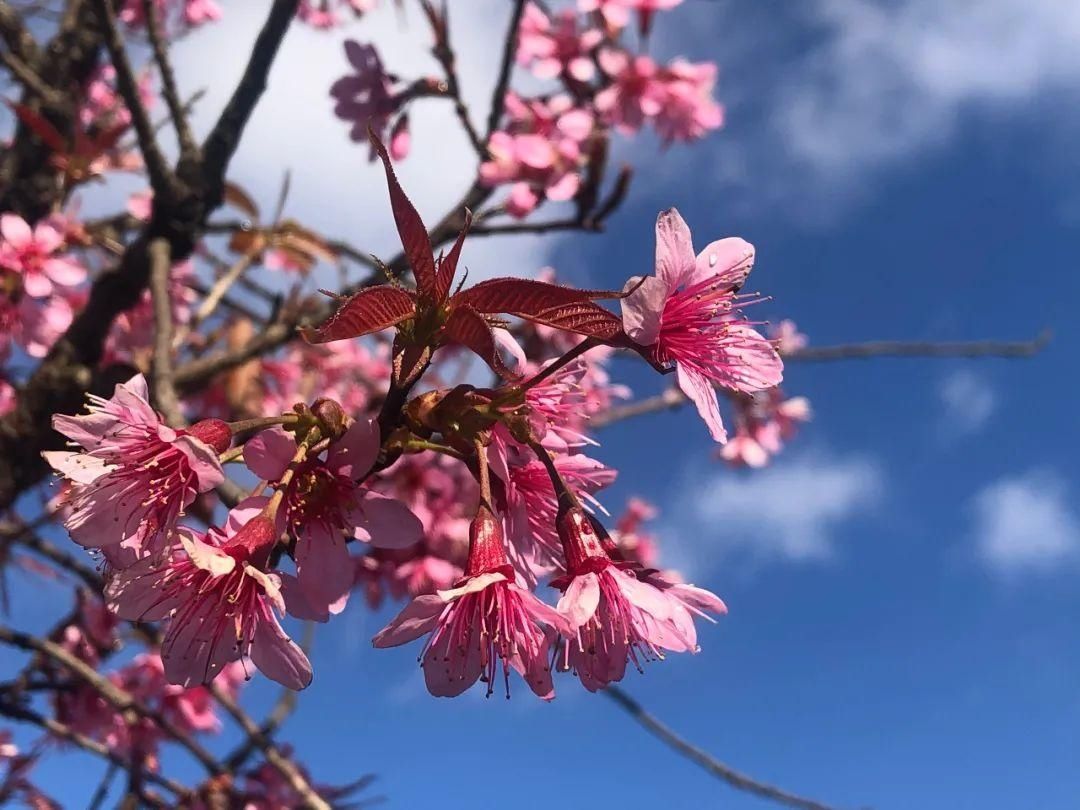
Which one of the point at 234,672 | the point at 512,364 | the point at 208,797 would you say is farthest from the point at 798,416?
the point at 512,364

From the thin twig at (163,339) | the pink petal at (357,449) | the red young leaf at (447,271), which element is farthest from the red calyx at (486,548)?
the thin twig at (163,339)

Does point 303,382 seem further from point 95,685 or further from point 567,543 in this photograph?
point 567,543

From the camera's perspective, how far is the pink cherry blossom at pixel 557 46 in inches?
124

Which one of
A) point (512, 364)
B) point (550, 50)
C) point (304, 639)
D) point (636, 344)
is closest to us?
point (636, 344)

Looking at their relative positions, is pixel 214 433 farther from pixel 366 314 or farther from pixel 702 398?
pixel 702 398

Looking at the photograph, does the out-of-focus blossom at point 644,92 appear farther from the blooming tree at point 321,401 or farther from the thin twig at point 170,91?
the thin twig at point 170,91

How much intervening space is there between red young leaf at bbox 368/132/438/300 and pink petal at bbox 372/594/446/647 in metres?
0.31

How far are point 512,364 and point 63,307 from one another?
5.46ft

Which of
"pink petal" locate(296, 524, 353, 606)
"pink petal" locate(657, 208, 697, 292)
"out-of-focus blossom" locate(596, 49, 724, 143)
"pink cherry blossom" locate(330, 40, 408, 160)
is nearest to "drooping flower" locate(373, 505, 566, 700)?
"pink petal" locate(296, 524, 353, 606)

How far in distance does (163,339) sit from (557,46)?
212 cm

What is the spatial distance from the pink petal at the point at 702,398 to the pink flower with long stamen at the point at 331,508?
1.12ft

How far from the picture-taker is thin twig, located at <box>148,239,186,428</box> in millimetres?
1393

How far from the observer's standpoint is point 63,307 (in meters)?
2.27

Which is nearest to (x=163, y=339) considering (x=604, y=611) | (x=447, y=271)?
(x=447, y=271)
